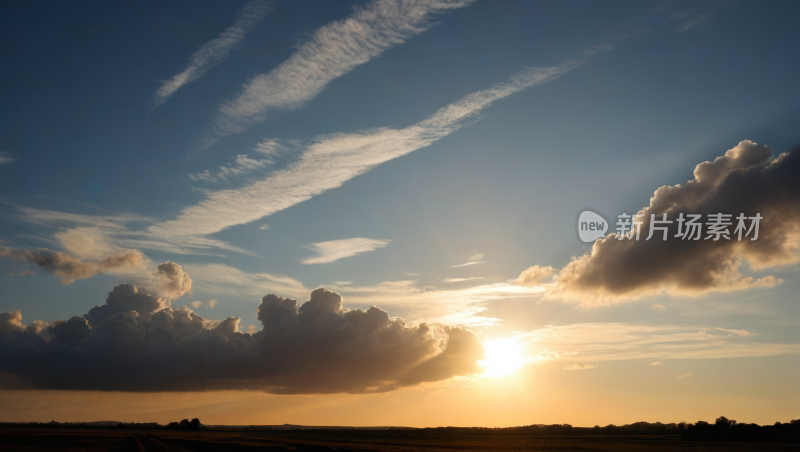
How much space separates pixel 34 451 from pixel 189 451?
35604mm

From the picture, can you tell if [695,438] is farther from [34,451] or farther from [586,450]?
[34,451]

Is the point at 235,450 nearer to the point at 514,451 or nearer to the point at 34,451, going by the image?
the point at 34,451

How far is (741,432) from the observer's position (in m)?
153

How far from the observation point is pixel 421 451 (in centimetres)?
11194

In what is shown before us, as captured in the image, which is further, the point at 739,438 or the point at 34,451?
the point at 739,438

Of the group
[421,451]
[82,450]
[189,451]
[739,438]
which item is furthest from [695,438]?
[82,450]

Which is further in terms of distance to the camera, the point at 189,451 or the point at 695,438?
the point at 695,438

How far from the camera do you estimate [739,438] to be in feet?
497

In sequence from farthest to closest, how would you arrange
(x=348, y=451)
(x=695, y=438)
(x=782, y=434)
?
(x=695, y=438), (x=782, y=434), (x=348, y=451)

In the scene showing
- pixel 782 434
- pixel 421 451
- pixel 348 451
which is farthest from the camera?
pixel 782 434

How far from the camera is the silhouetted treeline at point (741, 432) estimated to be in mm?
142387

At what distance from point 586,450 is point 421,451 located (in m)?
40.0

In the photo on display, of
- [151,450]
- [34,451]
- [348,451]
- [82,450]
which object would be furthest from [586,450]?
[34,451]

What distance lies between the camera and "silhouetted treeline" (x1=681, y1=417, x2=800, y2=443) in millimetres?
142387
